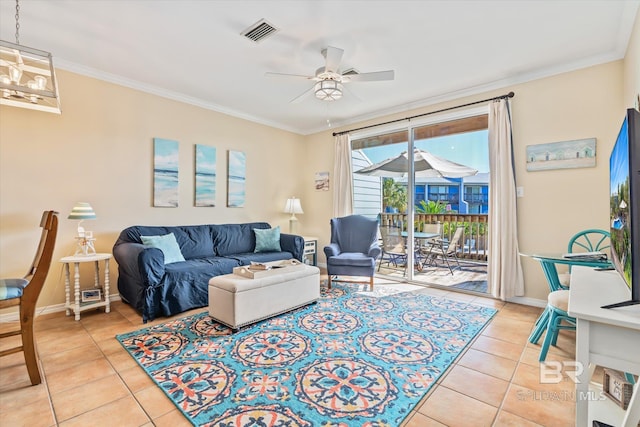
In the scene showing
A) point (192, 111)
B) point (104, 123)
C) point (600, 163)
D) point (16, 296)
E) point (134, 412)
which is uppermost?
point (192, 111)

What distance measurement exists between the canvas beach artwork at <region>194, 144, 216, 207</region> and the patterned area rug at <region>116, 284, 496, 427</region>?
6.15 ft

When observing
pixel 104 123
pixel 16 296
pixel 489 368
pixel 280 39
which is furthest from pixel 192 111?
pixel 489 368

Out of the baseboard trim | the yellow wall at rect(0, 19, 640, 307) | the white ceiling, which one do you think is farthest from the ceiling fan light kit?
the baseboard trim

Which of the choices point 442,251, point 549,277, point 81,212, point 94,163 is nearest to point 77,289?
point 81,212

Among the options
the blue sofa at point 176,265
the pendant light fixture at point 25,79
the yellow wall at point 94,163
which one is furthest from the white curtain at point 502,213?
the pendant light fixture at point 25,79

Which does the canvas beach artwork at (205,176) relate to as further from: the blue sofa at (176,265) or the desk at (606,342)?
the desk at (606,342)

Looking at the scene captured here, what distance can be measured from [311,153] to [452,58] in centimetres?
319

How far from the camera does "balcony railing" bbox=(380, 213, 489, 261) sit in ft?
15.6

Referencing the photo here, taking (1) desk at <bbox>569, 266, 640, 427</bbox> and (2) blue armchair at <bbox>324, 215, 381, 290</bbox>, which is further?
(2) blue armchair at <bbox>324, 215, 381, 290</bbox>

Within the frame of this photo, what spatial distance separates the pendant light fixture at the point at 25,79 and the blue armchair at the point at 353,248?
319cm

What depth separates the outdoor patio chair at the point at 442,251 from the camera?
4.78 m

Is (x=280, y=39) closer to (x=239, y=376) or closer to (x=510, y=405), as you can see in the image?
(x=239, y=376)

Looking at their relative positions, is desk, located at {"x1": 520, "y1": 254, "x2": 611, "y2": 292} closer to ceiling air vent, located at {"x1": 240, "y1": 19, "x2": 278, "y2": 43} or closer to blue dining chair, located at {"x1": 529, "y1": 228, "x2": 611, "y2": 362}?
blue dining chair, located at {"x1": 529, "y1": 228, "x2": 611, "y2": 362}

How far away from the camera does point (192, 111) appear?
412 centimetres
